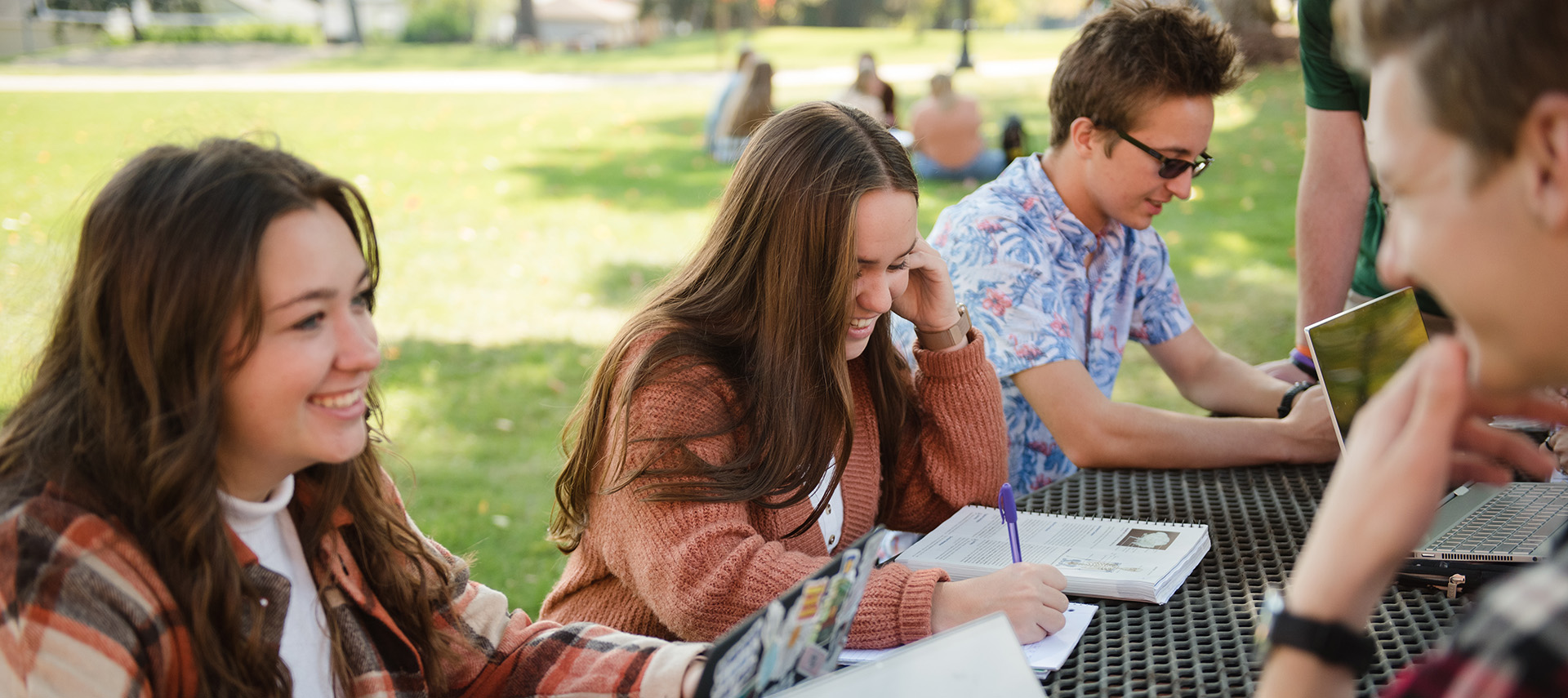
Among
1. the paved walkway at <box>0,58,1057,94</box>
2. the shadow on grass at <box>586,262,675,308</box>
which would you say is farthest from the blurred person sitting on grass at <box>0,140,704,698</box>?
the paved walkway at <box>0,58,1057,94</box>

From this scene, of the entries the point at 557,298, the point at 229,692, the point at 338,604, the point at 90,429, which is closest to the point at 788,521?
the point at 338,604

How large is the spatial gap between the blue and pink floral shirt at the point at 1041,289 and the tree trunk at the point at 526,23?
35.3 meters

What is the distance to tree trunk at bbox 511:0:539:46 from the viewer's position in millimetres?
36031

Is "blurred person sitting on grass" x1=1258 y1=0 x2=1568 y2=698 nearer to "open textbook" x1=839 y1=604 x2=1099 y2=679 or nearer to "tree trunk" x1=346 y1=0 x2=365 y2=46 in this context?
"open textbook" x1=839 y1=604 x2=1099 y2=679

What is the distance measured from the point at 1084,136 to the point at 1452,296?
6.84ft

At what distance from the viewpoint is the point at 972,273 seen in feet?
9.09

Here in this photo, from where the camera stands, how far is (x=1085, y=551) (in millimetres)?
1993

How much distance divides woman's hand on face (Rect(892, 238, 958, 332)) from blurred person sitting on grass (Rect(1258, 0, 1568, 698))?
1354mm

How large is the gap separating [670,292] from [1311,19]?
1.97 meters

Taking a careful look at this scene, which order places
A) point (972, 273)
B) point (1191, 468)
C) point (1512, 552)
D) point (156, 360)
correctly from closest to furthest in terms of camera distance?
point (156, 360) < point (1512, 552) < point (1191, 468) < point (972, 273)

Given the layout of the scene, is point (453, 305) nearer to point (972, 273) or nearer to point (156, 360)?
point (972, 273)

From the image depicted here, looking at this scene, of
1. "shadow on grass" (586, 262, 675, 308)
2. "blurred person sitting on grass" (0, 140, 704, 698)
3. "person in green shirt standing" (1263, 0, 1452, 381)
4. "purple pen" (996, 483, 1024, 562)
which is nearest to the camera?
"blurred person sitting on grass" (0, 140, 704, 698)

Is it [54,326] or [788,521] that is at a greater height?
[54,326]

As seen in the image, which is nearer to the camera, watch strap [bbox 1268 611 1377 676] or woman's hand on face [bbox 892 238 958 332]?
watch strap [bbox 1268 611 1377 676]
